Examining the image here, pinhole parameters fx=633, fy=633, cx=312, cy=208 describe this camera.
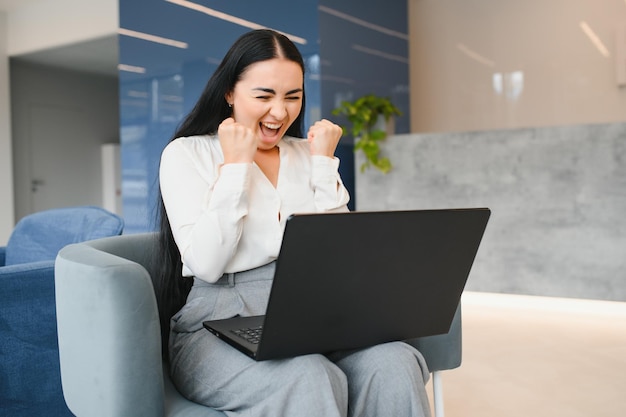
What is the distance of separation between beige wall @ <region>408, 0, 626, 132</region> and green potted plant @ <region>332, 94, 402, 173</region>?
147cm

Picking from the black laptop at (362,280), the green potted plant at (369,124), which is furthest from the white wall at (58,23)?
the black laptop at (362,280)

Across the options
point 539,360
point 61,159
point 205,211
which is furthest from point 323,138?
point 61,159

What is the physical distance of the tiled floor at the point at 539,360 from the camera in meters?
2.31

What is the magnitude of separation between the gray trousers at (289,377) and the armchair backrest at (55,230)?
1.04 meters

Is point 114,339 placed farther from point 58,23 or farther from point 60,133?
point 60,133

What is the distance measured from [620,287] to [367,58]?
8.71 feet

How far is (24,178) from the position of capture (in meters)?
7.98

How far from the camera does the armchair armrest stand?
1.04m

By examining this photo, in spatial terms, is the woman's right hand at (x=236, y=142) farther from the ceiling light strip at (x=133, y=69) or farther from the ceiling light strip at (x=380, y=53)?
the ceiling light strip at (x=133, y=69)

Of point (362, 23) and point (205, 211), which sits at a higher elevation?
point (362, 23)

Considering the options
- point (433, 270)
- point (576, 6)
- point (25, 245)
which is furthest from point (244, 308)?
point (576, 6)

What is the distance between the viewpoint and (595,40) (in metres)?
5.38

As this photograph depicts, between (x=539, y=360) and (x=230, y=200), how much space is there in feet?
7.04

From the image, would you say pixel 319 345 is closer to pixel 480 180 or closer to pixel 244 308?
pixel 244 308
